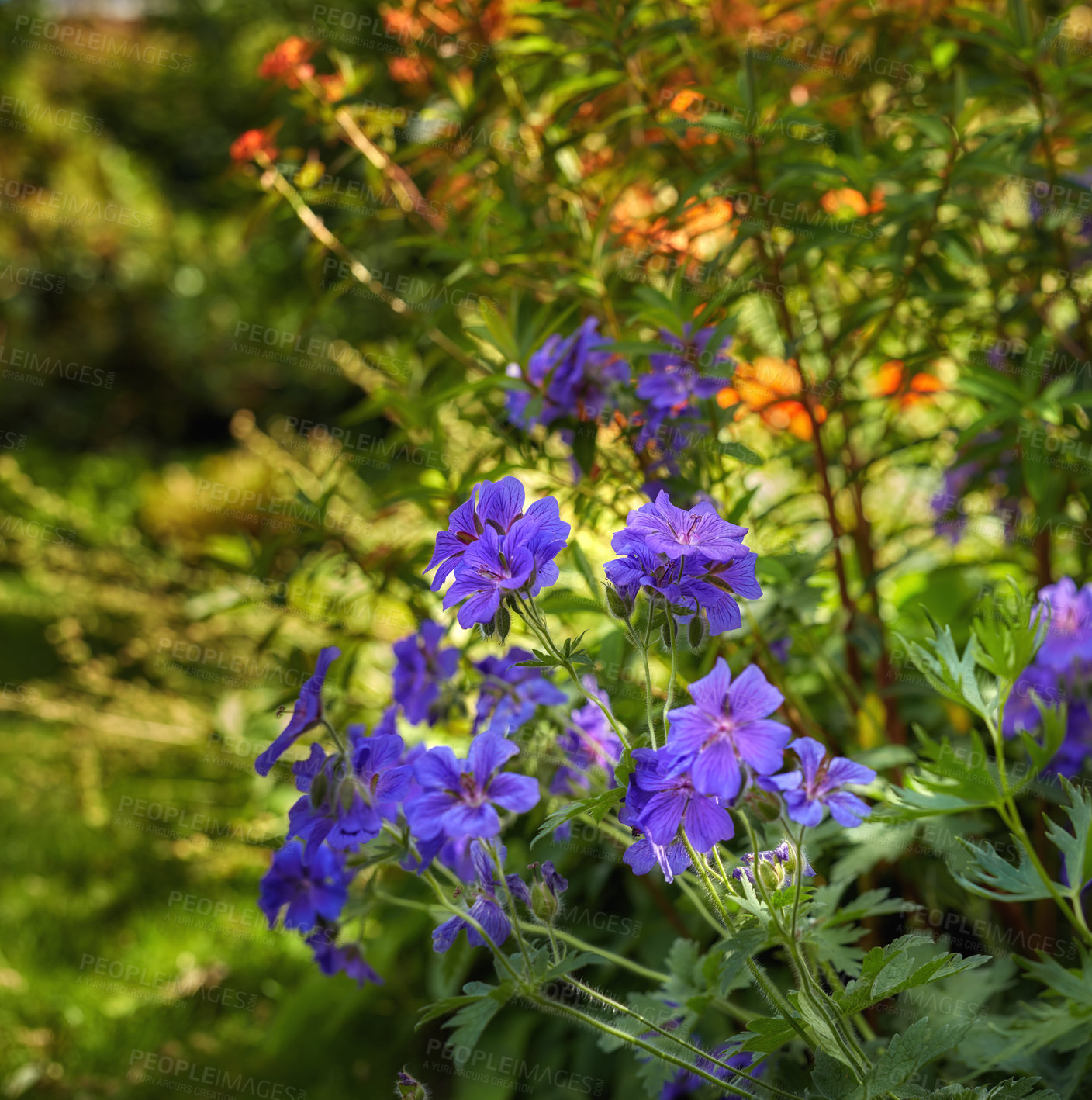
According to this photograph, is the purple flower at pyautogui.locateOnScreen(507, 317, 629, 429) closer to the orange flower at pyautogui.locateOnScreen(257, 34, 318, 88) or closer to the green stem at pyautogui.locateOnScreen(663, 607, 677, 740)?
the green stem at pyautogui.locateOnScreen(663, 607, 677, 740)

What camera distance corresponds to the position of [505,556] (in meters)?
0.83

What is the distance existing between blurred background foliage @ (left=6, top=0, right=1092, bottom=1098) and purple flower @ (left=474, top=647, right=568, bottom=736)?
0.10 m

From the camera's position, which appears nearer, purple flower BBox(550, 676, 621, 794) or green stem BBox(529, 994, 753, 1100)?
green stem BBox(529, 994, 753, 1100)

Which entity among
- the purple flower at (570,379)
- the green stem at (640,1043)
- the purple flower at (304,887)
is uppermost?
the purple flower at (570,379)

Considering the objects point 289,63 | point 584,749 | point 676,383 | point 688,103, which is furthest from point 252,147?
point 584,749

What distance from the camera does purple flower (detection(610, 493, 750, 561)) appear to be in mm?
788

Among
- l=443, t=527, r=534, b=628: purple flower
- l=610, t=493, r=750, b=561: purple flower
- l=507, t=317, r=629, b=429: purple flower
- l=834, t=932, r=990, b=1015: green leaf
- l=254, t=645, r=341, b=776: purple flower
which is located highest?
l=507, t=317, r=629, b=429: purple flower

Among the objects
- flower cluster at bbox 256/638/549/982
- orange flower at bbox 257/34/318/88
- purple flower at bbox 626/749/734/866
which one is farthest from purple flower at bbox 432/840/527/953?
orange flower at bbox 257/34/318/88

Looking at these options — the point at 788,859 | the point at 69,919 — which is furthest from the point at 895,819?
the point at 69,919

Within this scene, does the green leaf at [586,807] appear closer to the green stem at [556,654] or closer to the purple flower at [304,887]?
the green stem at [556,654]

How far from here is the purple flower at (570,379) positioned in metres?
1.16

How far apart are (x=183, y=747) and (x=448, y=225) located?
213 centimetres

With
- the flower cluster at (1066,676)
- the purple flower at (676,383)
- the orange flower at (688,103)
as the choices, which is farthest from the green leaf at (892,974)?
the orange flower at (688,103)

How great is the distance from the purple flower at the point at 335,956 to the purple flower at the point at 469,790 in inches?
13.6
